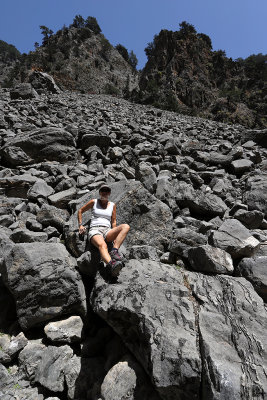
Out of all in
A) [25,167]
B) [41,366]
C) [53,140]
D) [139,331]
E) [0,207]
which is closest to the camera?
[139,331]

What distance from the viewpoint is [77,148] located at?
34.2 ft

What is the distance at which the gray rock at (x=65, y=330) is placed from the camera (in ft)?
10.6

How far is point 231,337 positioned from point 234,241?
179 centimetres

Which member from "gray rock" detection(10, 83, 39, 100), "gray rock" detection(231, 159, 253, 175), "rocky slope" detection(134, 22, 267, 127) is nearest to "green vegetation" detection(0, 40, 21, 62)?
"rocky slope" detection(134, 22, 267, 127)

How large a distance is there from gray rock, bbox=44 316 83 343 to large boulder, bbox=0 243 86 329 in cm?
13

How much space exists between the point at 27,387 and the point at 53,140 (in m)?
8.23

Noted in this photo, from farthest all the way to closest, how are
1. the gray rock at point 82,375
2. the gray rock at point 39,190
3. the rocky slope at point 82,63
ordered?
the rocky slope at point 82,63
the gray rock at point 39,190
the gray rock at point 82,375

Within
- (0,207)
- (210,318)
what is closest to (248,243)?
(210,318)

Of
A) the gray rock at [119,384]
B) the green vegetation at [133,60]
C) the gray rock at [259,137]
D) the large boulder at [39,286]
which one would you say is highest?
the green vegetation at [133,60]

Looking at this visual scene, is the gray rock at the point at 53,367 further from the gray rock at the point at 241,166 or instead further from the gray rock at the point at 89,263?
the gray rock at the point at 241,166

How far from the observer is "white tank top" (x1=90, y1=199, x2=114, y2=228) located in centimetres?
433

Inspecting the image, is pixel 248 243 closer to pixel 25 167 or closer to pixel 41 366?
pixel 41 366

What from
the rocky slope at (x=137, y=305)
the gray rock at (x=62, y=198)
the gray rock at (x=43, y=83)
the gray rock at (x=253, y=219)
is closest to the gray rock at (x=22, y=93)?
the gray rock at (x=43, y=83)

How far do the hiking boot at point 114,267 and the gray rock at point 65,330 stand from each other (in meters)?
0.89
